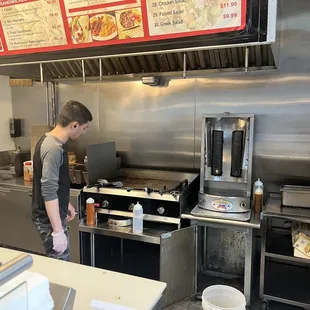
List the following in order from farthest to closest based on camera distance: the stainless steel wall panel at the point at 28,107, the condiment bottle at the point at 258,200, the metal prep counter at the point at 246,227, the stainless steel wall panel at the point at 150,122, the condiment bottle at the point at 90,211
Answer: the stainless steel wall panel at the point at 28,107 < the stainless steel wall panel at the point at 150,122 < the condiment bottle at the point at 90,211 < the condiment bottle at the point at 258,200 < the metal prep counter at the point at 246,227

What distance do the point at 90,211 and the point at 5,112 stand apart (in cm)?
219

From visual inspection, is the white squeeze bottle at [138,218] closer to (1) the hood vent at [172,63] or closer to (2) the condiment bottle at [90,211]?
(2) the condiment bottle at [90,211]

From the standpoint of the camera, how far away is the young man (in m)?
1.98

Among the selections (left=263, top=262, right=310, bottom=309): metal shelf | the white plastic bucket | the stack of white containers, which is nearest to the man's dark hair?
the stack of white containers

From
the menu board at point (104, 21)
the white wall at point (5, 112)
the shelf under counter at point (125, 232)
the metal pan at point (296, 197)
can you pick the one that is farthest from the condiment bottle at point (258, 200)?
the white wall at point (5, 112)

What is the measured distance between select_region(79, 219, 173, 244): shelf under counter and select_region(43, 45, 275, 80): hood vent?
4.39ft

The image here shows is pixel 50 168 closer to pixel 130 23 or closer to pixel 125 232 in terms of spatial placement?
pixel 125 232

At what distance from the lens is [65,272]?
142 cm

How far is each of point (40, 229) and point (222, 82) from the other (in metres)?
2.09

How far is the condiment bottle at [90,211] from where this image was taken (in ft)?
8.95

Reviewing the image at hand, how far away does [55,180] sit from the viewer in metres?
2.00

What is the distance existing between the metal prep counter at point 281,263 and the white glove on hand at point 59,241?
146cm

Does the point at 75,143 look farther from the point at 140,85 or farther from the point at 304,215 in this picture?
the point at 304,215

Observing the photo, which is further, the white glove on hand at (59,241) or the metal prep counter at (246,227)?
the metal prep counter at (246,227)
